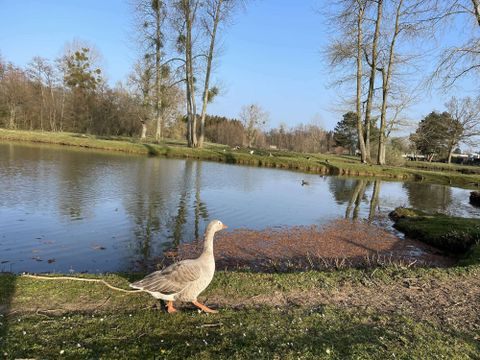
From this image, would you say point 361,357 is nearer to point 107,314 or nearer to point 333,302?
point 333,302

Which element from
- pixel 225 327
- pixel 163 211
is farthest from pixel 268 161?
pixel 225 327

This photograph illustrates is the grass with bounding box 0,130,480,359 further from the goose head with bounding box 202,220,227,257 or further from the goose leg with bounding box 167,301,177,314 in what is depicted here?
the goose head with bounding box 202,220,227,257

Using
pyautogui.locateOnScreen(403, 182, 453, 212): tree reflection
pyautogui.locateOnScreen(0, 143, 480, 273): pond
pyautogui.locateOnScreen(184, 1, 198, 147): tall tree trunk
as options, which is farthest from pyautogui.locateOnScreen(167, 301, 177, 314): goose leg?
pyautogui.locateOnScreen(184, 1, 198, 147): tall tree trunk

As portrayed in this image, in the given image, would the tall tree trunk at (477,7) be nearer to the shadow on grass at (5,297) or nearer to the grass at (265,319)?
Result: the grass at (265,319)

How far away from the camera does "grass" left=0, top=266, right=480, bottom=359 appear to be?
4.71 metres

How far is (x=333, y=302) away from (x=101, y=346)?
4080 millimetres

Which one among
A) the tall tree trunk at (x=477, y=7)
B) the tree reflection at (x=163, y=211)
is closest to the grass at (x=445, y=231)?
the tree reflection at (x=163, y=211)

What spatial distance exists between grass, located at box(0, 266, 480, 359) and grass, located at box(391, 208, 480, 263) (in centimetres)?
644

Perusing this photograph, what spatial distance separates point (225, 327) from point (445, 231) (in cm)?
1299

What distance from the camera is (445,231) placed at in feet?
49.9

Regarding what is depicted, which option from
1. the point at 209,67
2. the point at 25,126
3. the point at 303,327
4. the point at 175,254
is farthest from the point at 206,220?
the point at 25,126

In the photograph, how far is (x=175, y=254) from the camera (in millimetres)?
10945

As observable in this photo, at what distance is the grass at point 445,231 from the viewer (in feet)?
45.2

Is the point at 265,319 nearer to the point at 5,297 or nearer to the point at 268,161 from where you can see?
the point at 5,297
